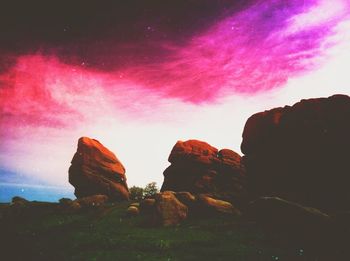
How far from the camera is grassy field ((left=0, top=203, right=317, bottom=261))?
17.2m

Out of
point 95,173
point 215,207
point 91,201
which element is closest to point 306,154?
point 215,207

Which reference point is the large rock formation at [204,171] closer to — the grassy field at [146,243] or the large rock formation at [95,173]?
the large rock formation at [95,173]

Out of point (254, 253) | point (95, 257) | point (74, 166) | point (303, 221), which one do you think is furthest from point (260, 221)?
point (74, 166)

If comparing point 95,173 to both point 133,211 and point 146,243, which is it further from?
point 146,243

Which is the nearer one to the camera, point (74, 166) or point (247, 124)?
point (247, 124)

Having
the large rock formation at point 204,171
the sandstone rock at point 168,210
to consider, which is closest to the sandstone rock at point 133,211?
the sandstone rock at point 168,210

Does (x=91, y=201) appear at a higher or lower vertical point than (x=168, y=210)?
higher

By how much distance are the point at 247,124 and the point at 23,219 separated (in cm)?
3847

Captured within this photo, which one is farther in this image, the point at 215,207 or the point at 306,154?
the point at 306,154

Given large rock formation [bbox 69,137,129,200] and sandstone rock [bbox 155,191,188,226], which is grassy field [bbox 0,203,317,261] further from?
large rock formation [bbox 69,137,129,200]

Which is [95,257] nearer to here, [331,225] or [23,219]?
[331,225]

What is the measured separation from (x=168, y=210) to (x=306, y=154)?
22096mm

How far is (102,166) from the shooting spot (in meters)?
60.8

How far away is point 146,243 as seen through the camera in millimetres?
20938
